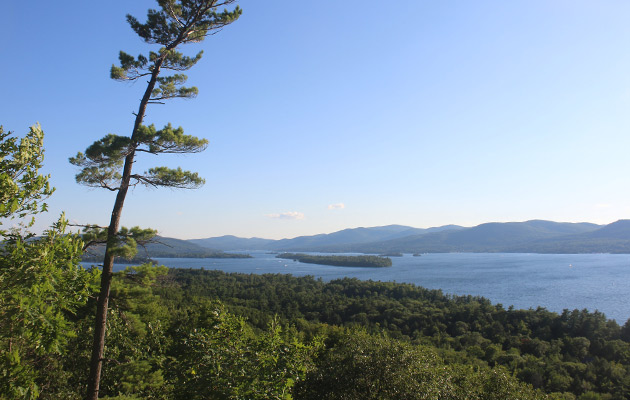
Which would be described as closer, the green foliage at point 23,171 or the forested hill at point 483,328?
the green foliage at point 23,171

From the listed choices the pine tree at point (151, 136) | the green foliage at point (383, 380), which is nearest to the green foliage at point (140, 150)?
the pine tree at point (151, 136)

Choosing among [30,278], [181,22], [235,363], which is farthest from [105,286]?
[181,22]

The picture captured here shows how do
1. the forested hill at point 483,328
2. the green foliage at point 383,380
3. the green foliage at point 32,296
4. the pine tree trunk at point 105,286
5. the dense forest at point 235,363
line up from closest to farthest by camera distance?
the green foliage at point 32,296 → the dense forest at point 235,363 → the pine tree trunk at point 105,286 → the green foliage at point 383,380 → the forested hill at point 483,328

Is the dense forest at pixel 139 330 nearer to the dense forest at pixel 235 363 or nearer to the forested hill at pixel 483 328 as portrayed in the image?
the dense forest at pixel 235 363

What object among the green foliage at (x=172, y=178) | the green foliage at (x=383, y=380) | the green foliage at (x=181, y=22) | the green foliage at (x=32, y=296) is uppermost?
the green foliage at (x=181, y=22)

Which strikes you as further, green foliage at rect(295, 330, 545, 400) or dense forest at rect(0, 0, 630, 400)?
green foliage at rect(295, 330, 545, 400)

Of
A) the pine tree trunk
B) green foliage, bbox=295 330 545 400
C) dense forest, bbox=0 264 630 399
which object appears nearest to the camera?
dense forest, bbox=0 264 630 399

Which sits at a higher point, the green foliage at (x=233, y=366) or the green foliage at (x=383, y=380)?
the green foliage at (x=233, y=366)

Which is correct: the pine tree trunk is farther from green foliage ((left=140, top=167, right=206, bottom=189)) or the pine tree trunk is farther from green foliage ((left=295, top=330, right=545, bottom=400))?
green foliage ((left=295, top=330, right=545, bottom=400))

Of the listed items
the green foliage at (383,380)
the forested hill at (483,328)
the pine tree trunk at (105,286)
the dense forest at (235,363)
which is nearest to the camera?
the dense forest at (235,363)

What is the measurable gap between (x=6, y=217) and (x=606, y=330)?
51.5 m

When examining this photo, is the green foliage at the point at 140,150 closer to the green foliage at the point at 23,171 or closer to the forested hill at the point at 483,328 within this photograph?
the green foliage at the point at 23,171

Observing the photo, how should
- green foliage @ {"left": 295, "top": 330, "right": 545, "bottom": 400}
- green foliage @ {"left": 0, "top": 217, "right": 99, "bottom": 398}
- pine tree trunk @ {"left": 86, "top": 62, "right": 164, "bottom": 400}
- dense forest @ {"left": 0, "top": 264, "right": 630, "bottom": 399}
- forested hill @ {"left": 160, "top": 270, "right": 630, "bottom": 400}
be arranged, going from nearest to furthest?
green foliage @ {"left": 0, "top": 217, "right": 99, "bottom": 398} → dense forest @ {"left": 0, "top": 264, "right": 630, "bottom": 399} → pine tree trunk @ {"left": 86, "top": 62, "right": 164, "bottom": 400} → green foliage @ {"left": 295, "top": 330, "right": 545, "bottom": 400} → forested hill @ {"left": 160, "top": 270, "right": 630, "bottom": 400}

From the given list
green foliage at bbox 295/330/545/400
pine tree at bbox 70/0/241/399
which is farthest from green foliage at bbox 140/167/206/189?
green foliage at bbox 295/330/545/400
